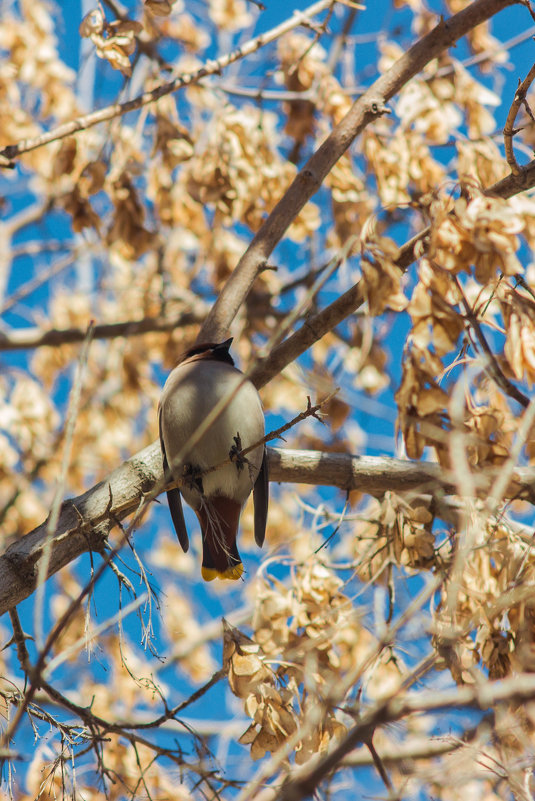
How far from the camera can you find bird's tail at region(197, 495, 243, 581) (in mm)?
3443

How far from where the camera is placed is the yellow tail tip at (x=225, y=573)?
3.46 meters

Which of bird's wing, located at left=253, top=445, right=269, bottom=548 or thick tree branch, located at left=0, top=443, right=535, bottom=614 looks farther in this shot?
bird's wing, located at left=253, top=445, right=269, bottom=548

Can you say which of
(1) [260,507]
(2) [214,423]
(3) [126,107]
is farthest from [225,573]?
(3) [126,107]

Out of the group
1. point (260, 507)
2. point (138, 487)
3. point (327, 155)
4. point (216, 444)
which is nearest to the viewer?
point (138, 487)

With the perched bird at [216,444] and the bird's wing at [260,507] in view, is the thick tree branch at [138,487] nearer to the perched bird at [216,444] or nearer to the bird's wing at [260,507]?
the perched bird at [216,444]

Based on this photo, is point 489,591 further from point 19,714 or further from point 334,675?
point 19,714

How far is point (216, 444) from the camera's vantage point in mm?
3422

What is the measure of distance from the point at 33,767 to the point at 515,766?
2.06m

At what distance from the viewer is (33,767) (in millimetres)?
3277

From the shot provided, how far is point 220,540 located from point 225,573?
0.50 feet

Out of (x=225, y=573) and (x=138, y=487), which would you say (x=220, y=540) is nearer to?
(x=225, y=573)

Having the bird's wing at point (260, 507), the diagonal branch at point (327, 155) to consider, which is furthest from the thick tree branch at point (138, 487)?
the diagonal branch at point (327, 155)

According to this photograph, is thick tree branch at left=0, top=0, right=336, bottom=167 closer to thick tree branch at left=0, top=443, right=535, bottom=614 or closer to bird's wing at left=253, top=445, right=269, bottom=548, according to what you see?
thick tree branch at left=0, top=443, right=535, bottom=614

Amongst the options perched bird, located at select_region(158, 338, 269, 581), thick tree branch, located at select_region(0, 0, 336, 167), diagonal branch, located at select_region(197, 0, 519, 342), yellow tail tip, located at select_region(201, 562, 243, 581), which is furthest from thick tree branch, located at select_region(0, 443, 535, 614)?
thick tree branch, located at select_region(0, 0, 336, 167)
